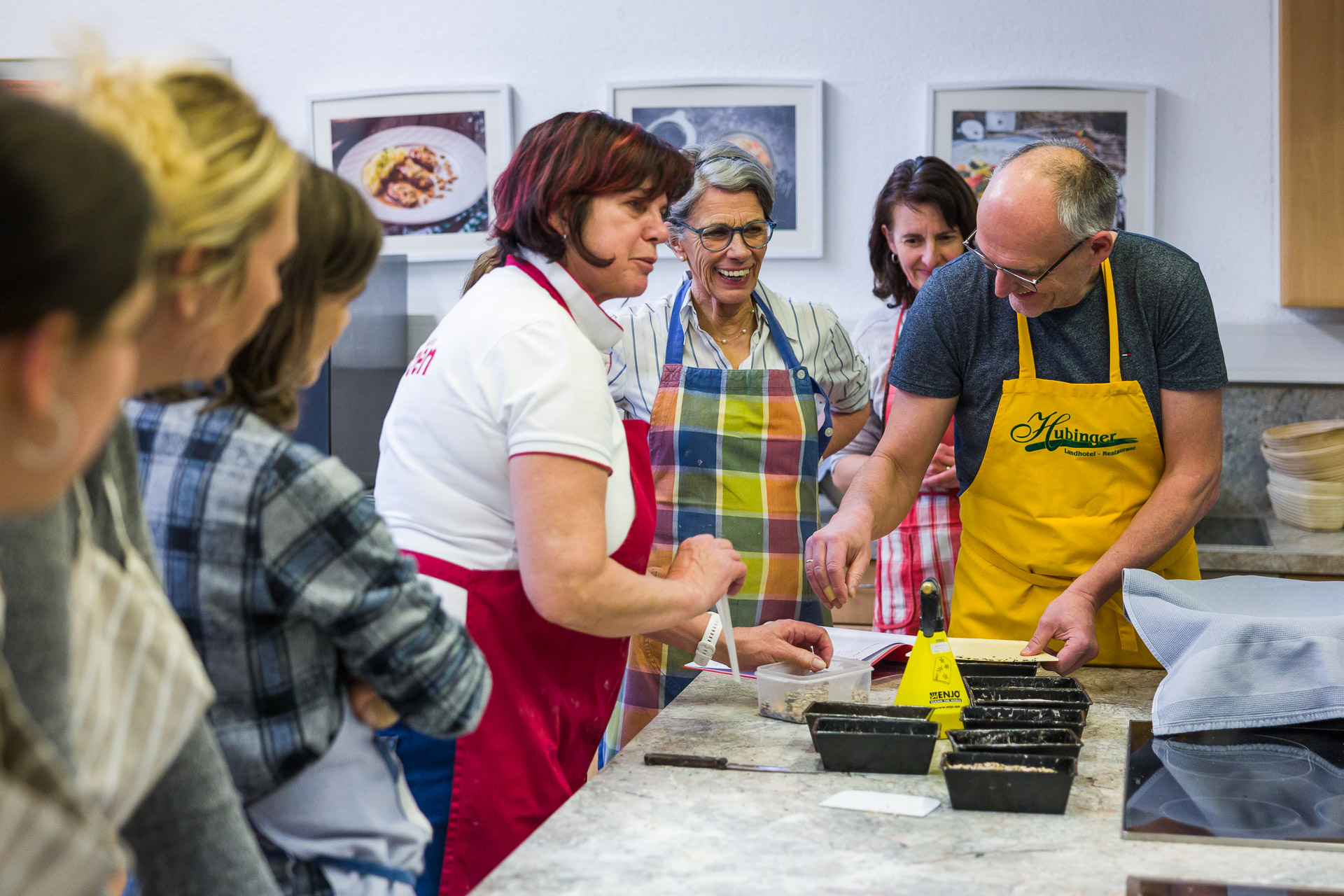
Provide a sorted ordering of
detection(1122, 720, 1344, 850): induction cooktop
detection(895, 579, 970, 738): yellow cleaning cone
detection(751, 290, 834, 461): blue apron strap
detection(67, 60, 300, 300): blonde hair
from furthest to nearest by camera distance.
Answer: detection(751, 290, 834, 461): blue apron strap < detection(895, 579, 970, 738): yellow cleaning cone < detection(1122, 720, 1344, 850): induction cooktop < detection(67, 60, 300, 300): blonde hair

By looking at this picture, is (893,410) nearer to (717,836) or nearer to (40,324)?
(717,836)

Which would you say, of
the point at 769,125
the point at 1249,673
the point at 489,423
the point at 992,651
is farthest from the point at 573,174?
the point at 769,125

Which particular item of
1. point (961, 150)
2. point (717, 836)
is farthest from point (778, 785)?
point (961, 150)

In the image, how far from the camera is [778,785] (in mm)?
1351

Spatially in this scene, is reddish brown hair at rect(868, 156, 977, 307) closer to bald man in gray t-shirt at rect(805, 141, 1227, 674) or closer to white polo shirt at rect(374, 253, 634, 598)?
bald man in gray t-shirt at rect(805, 141, 1227, 674)

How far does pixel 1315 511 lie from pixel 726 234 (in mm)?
1853

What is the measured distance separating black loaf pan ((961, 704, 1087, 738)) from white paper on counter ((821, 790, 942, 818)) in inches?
6.7

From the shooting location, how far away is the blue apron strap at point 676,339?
2373mm

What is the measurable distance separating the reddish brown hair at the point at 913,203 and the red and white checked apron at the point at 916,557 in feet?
0.91

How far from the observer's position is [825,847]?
1171 millimetres

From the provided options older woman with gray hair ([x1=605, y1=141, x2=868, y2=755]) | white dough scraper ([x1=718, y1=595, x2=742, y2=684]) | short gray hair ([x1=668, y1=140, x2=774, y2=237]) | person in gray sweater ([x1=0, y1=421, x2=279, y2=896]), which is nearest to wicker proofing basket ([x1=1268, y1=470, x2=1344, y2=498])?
older woman with gray hair ([x1=605, y1=141, x2=868, y2=755])

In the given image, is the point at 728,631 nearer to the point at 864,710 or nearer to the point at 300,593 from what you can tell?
the point at 864,710

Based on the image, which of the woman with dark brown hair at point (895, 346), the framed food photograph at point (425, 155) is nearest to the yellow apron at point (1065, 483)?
the woman with dark brown hair at point (895, 346)

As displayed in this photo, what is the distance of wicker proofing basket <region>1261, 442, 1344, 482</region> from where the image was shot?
121 inches
